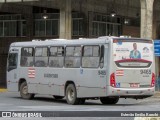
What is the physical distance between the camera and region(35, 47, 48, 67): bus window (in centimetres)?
2694

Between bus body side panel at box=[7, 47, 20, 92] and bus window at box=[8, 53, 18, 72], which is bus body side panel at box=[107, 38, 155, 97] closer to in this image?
bus body side panel at box=[7, 47, 20, 92]

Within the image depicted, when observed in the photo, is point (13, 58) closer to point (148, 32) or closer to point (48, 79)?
point (48, 79)

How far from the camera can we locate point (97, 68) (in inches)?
943

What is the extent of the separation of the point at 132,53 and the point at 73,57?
298 cm

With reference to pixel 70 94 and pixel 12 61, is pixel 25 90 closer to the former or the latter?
pixel 12 61

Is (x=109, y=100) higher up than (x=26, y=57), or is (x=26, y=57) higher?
(x=26, y=57)

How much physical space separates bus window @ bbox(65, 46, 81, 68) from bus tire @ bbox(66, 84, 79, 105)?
1027 millimetres

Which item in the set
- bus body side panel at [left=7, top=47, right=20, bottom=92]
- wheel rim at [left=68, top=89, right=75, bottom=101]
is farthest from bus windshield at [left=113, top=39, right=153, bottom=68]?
bus body side panel at [left=7, top=47, right=20, bottom=92]

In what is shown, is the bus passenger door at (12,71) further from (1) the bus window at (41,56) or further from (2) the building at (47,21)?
(2) the building at (47,21)

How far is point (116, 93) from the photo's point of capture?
76.7 feet

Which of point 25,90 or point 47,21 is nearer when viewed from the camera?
point 25,90

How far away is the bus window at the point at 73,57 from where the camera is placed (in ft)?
81.6

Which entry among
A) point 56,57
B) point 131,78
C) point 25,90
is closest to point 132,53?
point 131,78

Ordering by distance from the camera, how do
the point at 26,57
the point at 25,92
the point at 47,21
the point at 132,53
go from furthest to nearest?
the point at 47,21
the point at 25,92
the point at 26,57
the point at 132,53
